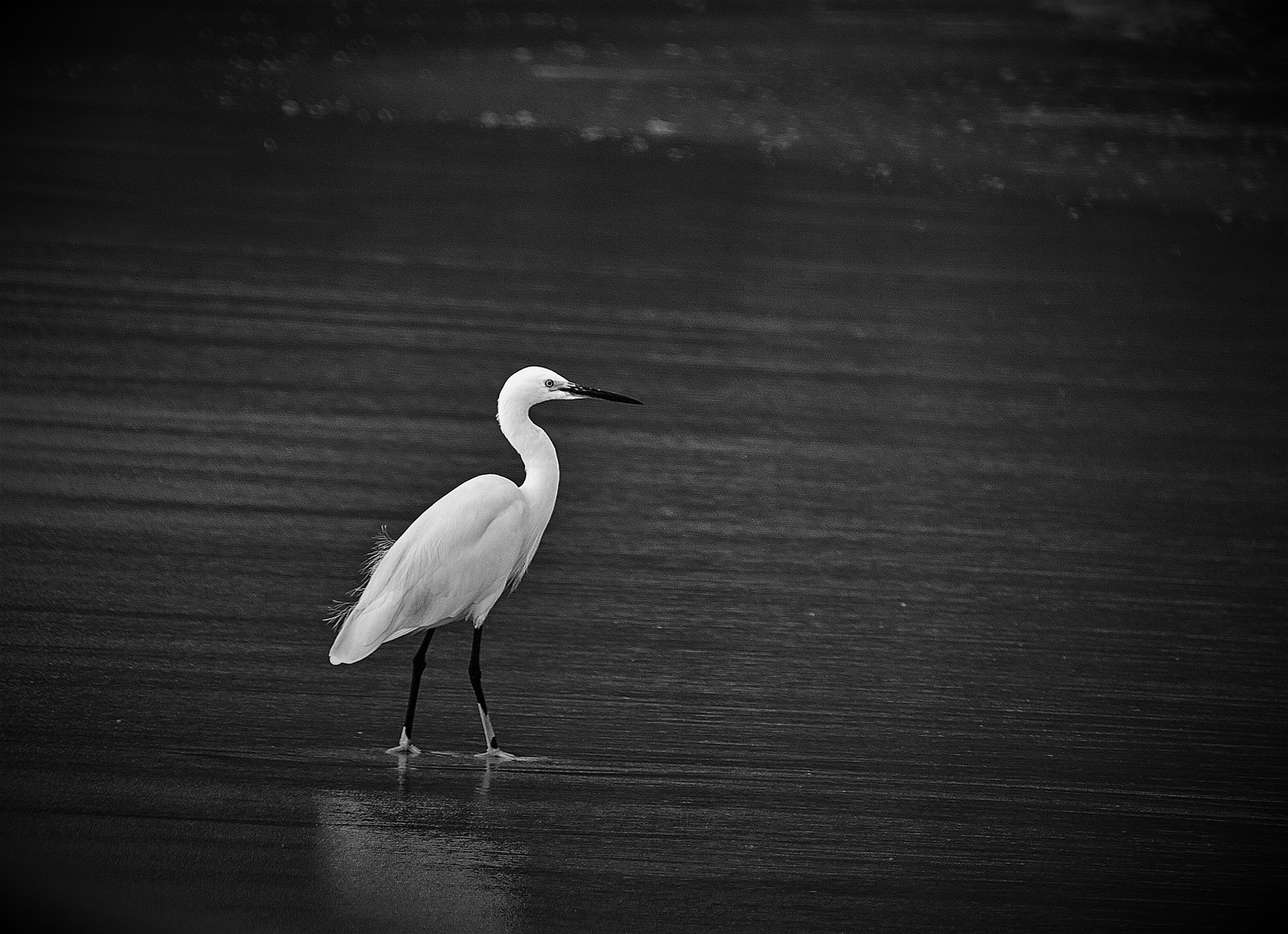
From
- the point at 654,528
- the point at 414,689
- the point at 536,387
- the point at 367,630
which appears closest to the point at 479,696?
the point at 414,689

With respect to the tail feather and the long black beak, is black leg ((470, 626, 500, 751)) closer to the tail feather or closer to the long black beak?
the tail feather

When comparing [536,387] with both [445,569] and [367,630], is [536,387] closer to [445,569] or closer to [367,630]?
[445,569]

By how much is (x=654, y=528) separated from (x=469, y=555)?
89.2 inches

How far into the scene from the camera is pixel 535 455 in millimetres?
5324

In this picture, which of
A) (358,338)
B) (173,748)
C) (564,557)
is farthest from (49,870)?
(358,338)

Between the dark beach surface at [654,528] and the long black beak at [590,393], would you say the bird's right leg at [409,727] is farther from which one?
the long black beak at [590,393]

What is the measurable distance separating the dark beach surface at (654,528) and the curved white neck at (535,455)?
656 mm

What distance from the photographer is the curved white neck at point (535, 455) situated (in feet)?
17.3

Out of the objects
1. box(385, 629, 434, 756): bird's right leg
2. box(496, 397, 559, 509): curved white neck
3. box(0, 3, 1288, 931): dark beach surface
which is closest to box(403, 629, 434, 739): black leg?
box(385, 629, 434, 756): bird's right leg

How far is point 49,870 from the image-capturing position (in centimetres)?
412

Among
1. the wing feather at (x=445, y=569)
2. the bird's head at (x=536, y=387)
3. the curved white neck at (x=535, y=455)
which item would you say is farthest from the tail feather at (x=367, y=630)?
the bird's head at (x=536, y=387)

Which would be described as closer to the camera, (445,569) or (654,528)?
(445,569)

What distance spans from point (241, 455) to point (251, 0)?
20420 millimetres

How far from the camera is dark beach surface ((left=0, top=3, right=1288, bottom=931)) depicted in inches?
175
